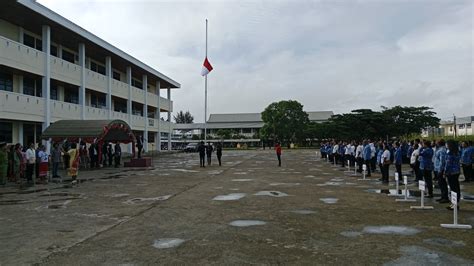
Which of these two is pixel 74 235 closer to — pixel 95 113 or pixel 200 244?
pixel 200 244

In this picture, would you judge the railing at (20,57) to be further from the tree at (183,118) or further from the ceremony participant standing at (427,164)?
the tree at (183,118)

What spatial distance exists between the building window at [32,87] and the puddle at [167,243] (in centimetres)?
2482

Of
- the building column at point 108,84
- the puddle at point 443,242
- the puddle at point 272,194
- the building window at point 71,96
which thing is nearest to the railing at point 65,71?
the building window at point 71,96

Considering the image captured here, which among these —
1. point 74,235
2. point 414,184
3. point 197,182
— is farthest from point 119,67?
point 74,235

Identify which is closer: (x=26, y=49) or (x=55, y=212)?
(x=55, y=212)

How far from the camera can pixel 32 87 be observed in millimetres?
29016

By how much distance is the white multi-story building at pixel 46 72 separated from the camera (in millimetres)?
24859

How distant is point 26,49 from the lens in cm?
2558

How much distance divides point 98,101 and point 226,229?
34.2 m

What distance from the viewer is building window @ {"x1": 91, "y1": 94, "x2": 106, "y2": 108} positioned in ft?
126

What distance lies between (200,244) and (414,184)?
1276 centimetres

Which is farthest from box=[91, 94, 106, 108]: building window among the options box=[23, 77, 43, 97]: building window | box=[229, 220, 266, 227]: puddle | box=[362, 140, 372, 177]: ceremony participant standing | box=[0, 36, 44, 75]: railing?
box=[229, 220, 266, 227]: puddle

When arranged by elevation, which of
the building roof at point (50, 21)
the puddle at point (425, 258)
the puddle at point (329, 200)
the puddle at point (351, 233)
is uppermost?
the building roof at point (50, 21)

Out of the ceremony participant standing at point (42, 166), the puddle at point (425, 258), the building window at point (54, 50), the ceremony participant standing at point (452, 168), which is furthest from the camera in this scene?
the building window at point (54, 50)
